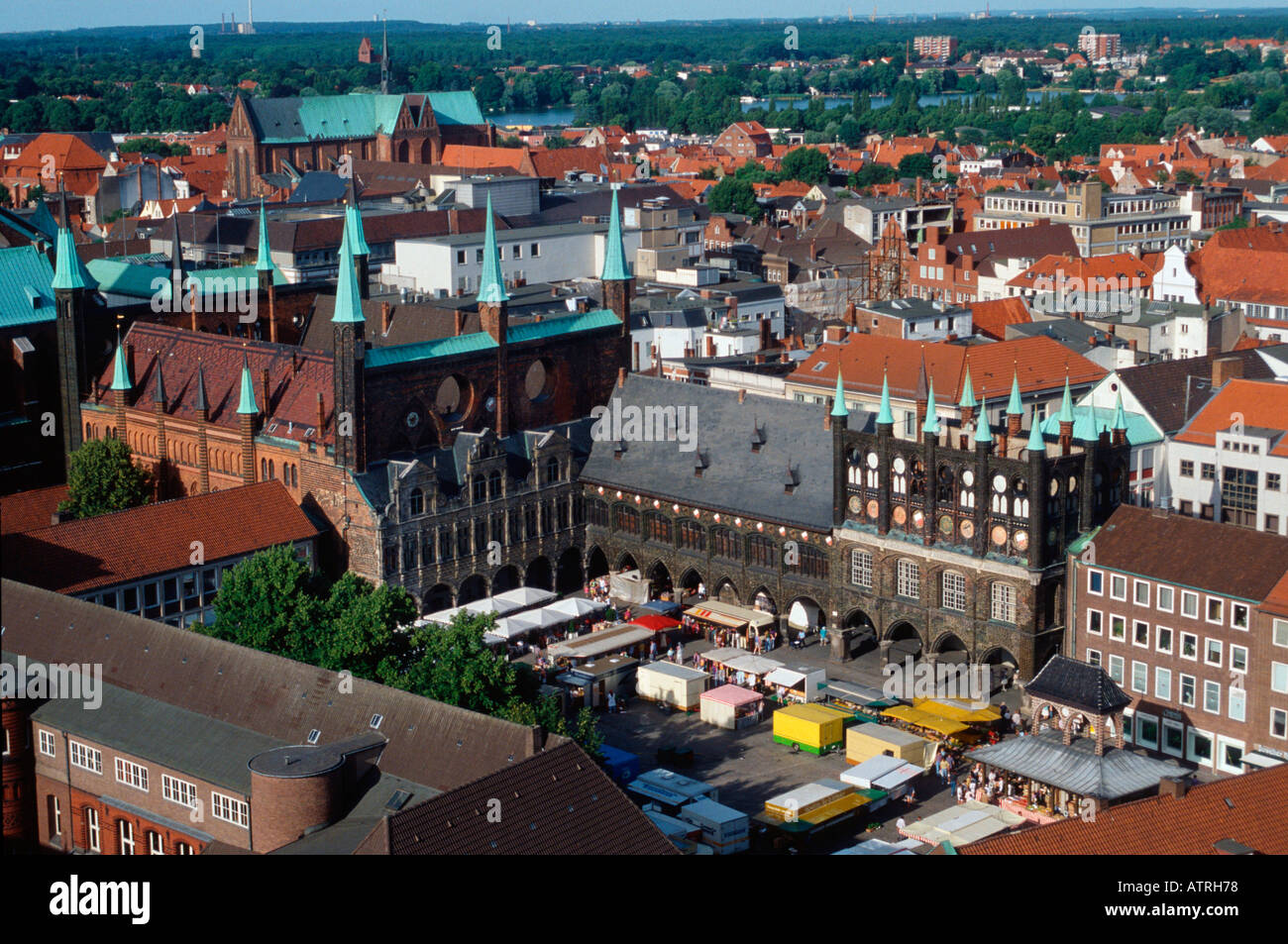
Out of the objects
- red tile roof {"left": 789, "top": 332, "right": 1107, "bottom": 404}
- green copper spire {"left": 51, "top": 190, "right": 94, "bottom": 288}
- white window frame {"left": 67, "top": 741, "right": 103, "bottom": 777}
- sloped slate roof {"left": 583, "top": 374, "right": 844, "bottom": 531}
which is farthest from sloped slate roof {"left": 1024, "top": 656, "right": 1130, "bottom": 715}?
green copper spire {"left": 51, "top": 190, "right": 94, "bottom": 288}

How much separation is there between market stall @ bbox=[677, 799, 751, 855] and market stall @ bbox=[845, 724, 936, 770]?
26.7 feet

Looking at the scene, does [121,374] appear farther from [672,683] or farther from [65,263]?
[672,683]

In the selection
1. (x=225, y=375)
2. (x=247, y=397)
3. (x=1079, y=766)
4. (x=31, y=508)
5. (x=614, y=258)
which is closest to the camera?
(x=1079, y=766)

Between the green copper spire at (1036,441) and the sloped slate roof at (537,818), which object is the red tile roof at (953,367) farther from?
the sloped slate roof at (537,818)

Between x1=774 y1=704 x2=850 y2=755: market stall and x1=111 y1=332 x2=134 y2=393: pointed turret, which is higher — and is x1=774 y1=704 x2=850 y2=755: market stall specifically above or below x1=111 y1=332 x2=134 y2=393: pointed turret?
below

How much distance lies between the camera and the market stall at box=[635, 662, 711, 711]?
77.4 meters

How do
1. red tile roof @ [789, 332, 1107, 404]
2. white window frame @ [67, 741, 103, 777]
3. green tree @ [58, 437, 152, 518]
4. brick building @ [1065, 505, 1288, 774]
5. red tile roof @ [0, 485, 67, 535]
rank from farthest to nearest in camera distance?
1. red tile roof @ [789, 332, 1107, 404]
2. green tree @ [58, 437, 152, 518]
3. red tile roof @ [0, 485, 67, 535]
4. brick building @ [1065, 505, 1288, 774]
5. white window frame @ [67, 741, 103, 777]

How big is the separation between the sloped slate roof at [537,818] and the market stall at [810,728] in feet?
79.1

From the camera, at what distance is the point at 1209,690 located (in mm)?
69938

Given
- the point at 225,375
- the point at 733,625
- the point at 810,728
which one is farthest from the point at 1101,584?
the point at 225,375

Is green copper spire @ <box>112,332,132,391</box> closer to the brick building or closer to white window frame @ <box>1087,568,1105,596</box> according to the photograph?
the brick building

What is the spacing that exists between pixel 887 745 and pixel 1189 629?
13053mm
